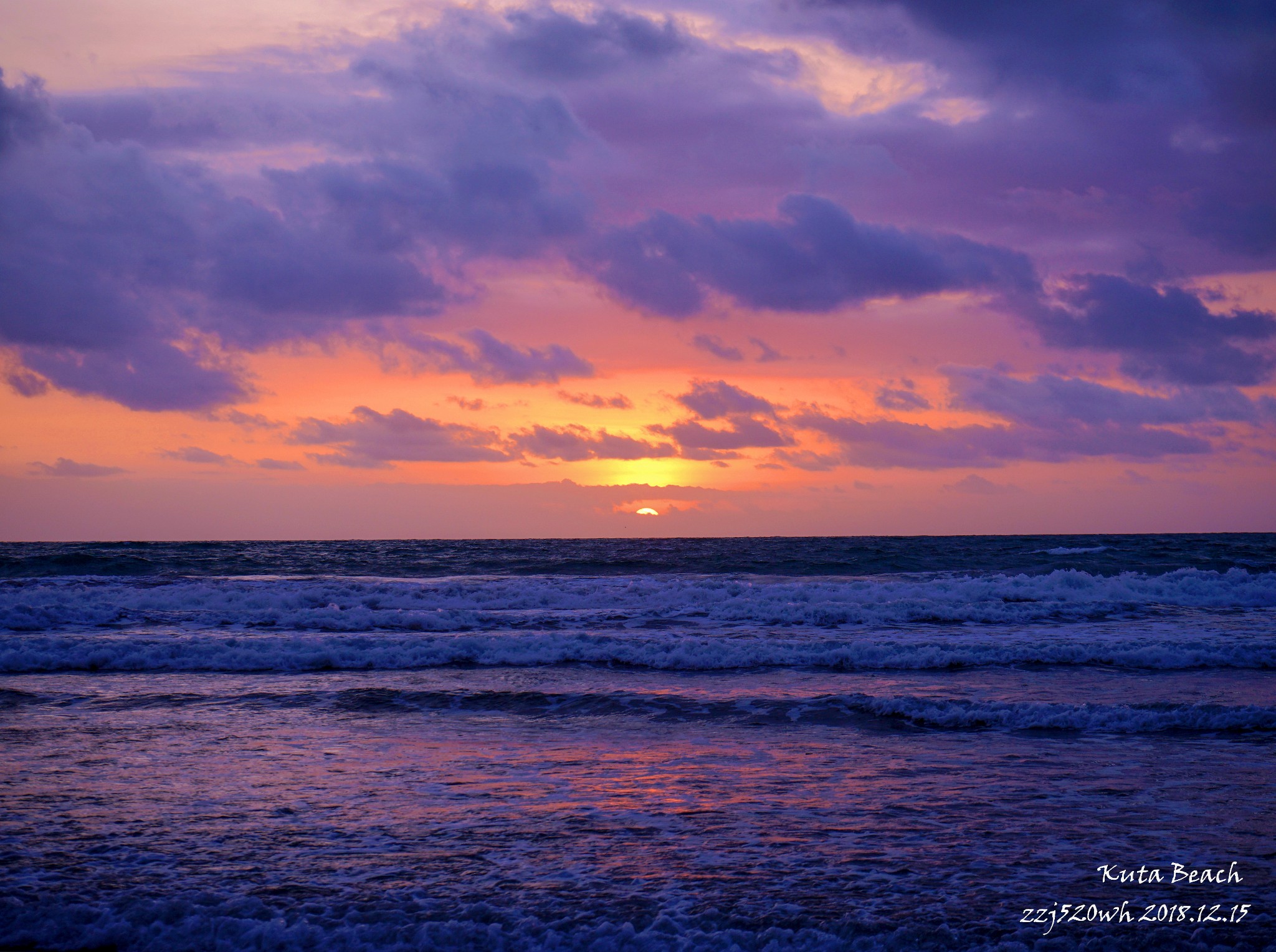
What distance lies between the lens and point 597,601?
26.6 metres

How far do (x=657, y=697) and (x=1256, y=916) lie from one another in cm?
816

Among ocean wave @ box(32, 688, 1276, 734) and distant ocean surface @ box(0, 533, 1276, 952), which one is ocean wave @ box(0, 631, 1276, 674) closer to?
distant ocean surface @ box(0, 533, 1276, 952)

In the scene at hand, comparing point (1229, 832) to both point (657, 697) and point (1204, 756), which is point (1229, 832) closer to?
point (1204, 756)

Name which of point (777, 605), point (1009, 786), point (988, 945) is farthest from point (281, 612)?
point (988, 945)

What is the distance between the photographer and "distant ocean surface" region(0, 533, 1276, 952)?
218 inches

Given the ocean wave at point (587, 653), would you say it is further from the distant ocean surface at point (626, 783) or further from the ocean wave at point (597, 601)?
the ocean wave at point (597, 601)

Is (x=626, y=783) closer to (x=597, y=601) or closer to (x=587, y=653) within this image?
(x=587, y=653)

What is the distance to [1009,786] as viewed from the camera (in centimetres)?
827

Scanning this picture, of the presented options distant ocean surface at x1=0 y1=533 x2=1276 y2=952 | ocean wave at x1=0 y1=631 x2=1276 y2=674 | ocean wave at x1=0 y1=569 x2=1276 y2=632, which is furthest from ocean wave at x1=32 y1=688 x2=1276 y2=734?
ocean wave at x1=0 y1=569 x2=1276 y2=632

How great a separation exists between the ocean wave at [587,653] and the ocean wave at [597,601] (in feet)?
10.1

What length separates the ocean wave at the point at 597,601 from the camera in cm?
2102

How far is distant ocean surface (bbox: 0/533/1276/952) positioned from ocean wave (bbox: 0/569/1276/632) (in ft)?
1.34

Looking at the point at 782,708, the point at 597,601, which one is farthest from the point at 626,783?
the point at 597,601

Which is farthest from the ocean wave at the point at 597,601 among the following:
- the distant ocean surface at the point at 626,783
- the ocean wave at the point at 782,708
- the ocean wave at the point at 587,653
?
the ocean wave at the point at 782,708
